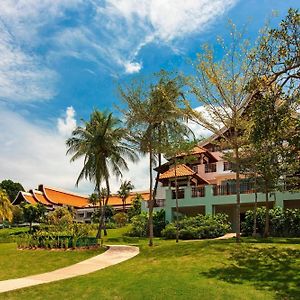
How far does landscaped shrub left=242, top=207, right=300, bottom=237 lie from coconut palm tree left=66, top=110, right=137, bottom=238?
9.87 metres

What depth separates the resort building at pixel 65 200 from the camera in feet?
210

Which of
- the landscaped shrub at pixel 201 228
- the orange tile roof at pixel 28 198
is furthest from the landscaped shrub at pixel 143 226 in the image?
the orange tile roof at pixel 28 198

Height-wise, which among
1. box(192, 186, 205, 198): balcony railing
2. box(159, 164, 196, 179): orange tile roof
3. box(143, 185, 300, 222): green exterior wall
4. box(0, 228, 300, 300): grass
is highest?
box(159, 164, 196, 179): orange tile roof

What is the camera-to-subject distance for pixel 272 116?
42.2ft

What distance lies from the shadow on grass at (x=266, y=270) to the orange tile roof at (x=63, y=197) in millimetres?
54387

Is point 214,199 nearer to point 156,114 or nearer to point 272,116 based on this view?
point 156,114

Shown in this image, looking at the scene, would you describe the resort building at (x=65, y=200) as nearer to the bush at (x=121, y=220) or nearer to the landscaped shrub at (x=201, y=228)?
the bush at (x=121, y=220)

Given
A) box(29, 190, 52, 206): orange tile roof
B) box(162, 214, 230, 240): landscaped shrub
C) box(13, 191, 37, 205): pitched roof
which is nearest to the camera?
box(162, 214, 230, 240): landscaped shrub

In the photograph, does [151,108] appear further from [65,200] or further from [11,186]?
[11,186]

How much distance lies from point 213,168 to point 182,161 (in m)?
10.9

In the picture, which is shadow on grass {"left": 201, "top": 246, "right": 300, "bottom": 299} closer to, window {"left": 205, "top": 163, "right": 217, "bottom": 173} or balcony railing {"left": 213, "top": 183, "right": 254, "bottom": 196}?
balcony railing {"left": 213, "top": 183, "right": 254, "bottom": 196}

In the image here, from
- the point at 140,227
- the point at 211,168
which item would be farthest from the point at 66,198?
the point at 140,227

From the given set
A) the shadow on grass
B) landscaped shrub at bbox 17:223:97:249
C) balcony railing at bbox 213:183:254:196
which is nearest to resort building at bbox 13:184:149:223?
balcony railing at bbox 213:183:254:196

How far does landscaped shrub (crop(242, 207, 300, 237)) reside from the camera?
25.9 meters
